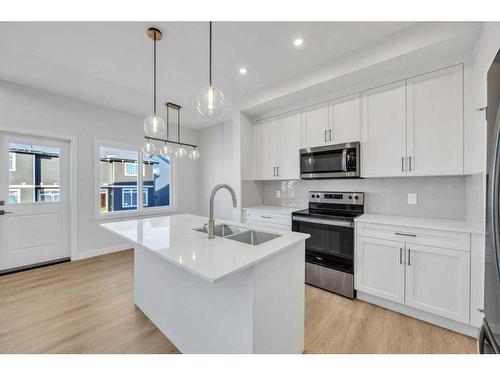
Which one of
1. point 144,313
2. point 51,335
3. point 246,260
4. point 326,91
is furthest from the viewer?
point 326,91

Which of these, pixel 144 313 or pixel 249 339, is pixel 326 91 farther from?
pixel 144 313

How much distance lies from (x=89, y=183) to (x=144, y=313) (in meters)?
2.66

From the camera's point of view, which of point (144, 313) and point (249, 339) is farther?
point (144, 313)

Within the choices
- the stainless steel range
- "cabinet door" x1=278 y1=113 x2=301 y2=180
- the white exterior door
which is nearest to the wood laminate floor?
the stainless steel range

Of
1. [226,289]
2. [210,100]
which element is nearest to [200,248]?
[226,289]

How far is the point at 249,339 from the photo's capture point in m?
1.17

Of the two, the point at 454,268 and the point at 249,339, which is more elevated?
the point at 454,268

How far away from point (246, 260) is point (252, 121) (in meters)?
2.93

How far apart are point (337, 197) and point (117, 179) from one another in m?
3.87

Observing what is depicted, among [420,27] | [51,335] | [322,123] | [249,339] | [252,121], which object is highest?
[420,27]

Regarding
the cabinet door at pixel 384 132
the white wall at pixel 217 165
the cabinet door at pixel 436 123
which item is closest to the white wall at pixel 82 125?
the white wall at pixel 217 165
